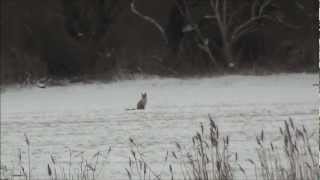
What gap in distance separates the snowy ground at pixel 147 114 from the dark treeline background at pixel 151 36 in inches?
108

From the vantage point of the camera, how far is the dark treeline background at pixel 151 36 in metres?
30.2

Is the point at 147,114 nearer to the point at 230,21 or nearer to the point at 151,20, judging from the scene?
the point at 230,21

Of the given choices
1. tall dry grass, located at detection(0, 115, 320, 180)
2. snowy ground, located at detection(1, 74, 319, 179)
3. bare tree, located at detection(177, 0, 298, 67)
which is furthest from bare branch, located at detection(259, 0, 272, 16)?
tall dry grass, located at detection(0, 115, 320, 180)

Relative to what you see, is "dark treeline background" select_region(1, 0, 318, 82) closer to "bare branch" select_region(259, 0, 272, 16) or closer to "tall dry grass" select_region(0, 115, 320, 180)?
"bare branch" select_region(259, 0, 272, 16)

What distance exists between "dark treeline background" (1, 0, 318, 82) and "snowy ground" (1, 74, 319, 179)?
275cm

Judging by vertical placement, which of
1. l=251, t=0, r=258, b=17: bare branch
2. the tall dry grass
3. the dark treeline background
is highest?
l=251, t=0, r=258, b=17: bare branch

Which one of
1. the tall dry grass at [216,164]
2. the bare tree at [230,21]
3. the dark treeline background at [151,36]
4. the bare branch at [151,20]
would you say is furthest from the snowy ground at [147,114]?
the bare branch at [151,20]

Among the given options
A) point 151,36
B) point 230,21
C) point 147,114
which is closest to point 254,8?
point 230,21

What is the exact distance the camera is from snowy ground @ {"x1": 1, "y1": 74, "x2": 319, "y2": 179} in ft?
43.4

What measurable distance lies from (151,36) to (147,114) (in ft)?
44.0

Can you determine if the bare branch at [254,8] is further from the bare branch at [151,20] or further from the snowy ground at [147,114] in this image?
the snowy ground at [147,114]

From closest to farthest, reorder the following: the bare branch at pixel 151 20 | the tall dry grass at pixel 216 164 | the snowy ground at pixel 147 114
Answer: the tall dry grass at pixel 216 164, the snowy ground at pixel 147 114, the bare branch at pixel 151 20

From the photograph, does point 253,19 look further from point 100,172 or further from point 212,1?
point 100,172

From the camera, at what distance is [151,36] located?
3167cm
